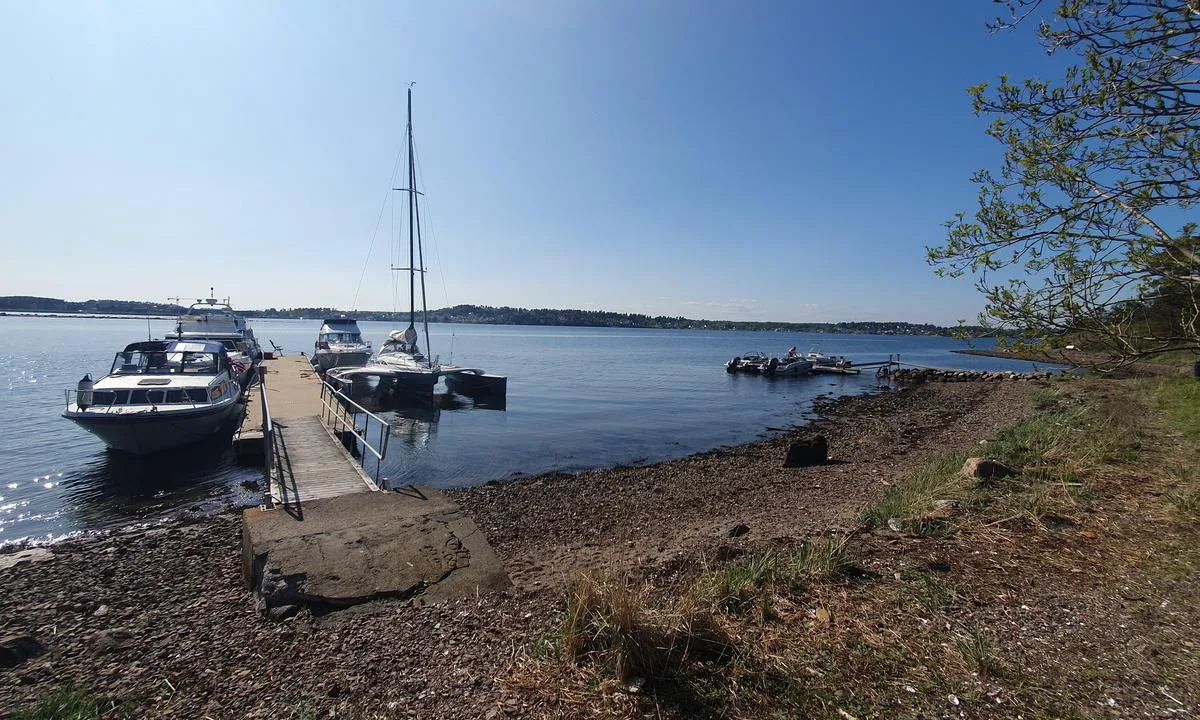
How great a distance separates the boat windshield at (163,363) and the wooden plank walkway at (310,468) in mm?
6170

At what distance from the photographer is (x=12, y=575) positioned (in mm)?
8211

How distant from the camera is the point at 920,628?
164 inches

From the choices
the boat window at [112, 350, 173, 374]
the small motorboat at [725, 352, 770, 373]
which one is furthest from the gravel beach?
the small motorboat at [725, 352, 770, 373]

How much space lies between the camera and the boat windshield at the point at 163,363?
721 inches

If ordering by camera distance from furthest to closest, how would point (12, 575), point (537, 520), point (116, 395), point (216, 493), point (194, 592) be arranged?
point (116, 395) → point (216, 493) → point (537, 520) → point (12, 575) → point (194, 592)

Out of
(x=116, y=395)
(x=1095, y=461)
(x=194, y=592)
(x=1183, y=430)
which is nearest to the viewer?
(x=194, y=592)

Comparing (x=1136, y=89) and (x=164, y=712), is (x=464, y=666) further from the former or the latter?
(x=1136, y=89)

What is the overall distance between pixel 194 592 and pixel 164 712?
11.4ft

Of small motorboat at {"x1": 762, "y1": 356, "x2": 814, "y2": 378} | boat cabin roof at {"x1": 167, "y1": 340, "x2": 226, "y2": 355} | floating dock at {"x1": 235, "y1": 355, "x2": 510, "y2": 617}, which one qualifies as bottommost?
small motorboat at {"x1": 762, "y1": 356, "x2": 814, "y2": 378}

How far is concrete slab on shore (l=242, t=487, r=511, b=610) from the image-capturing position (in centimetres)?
630

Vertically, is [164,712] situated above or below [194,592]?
above

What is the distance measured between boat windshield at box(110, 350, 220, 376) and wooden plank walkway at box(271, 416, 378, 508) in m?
6.17

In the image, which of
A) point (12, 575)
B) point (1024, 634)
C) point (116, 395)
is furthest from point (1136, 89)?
point (116, 395)

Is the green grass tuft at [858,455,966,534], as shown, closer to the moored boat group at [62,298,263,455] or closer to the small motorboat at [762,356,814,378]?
the moored boat group at [62,298,263,455]
